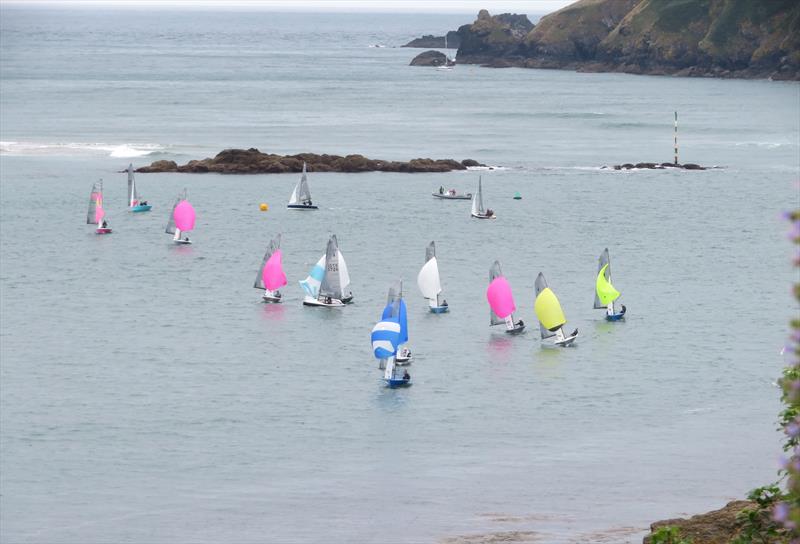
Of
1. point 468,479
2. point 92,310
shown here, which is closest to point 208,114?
point 92,310

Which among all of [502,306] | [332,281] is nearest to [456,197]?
[332,281]

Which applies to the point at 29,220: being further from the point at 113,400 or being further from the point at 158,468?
the point at 158,468

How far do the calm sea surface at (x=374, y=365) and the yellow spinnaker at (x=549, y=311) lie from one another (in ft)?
4.50

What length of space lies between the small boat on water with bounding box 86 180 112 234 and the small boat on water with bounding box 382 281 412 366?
35.1m

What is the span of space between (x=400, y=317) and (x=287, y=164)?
→ 64227 mm

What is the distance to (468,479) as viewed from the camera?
4256 centimetres

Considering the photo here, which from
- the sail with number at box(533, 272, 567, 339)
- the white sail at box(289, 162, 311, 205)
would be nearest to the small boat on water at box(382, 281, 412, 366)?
the sail with number at box(533, 272, 567, 339)

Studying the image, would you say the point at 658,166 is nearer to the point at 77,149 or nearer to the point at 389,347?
the point at 77,149

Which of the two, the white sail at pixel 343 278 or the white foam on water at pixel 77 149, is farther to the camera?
the white foam on water at pixel 77 149

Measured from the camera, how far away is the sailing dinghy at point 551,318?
58.9 m

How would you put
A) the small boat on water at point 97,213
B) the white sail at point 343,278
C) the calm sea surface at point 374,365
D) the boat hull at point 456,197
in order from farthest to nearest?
1. the boat hull at point 456,197
2. the small boat on water at point 97,213
3. the white sail at point 343,278
4. the calm sea surface at point 374,365

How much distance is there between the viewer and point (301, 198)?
98312 millimetres

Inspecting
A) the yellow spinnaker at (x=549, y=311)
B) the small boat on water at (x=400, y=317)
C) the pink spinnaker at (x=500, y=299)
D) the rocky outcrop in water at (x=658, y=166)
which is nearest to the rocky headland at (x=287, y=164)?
the rocky outcrop in water at (x=658, y=166)

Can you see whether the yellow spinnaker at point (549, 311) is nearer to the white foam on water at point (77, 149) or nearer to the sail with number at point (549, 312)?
the sail with number at point (549, 312)
